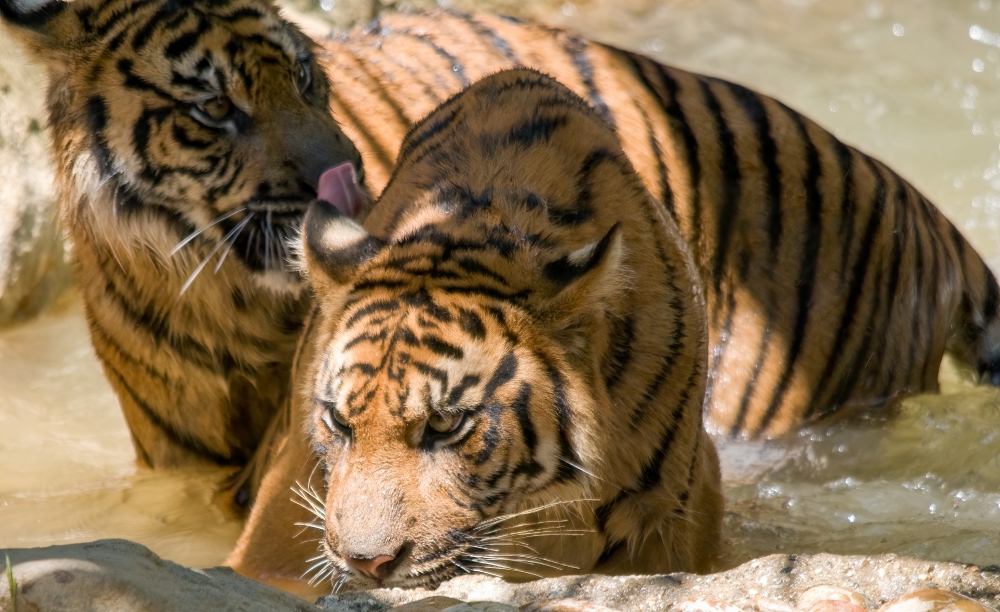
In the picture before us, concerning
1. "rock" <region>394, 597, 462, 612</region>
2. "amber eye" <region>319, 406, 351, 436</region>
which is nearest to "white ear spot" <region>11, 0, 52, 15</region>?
"amber eye" <region>319, 406, 351, 436</region>

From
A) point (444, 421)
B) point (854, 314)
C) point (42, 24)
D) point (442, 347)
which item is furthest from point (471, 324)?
point (854, 314)

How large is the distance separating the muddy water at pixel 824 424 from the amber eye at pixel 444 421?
1.03 metres

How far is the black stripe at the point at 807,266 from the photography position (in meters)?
3.44

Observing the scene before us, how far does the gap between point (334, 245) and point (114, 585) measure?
0.90 metres

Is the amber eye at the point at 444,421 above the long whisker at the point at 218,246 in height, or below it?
below

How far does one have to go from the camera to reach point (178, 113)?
2787 mm

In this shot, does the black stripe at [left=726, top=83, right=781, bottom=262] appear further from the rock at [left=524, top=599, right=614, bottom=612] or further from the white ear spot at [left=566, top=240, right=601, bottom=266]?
the rock at [left=524, top=599, right=614, bottom=612]

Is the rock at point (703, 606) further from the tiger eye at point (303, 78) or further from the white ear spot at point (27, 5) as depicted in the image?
the white ear spot at point (27, 5)

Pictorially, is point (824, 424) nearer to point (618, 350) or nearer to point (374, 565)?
point (618, 350)

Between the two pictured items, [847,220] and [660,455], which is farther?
[847,220]

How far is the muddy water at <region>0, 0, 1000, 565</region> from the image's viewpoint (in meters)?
3.13

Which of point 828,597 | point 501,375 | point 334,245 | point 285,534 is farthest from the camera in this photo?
point 285,534

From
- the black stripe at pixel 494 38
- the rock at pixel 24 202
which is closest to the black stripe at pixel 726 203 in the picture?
the black stripe at pixel 494 38

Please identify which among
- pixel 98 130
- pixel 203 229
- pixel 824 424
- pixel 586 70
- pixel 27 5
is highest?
pixel 586 70
